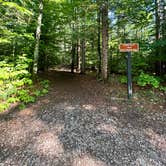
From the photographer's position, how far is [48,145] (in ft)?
17.9

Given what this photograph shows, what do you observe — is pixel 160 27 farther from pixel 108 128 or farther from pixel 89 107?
pixel 108 128

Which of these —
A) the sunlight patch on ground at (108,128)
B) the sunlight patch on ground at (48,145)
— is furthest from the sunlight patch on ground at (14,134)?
the sunlight patch on ground at (108,128)

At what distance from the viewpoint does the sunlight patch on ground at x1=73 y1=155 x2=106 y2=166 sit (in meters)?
4.81

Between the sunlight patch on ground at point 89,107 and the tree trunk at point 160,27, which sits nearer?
the sunlight patch on ground at point 89,107

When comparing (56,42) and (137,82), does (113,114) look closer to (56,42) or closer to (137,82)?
(137,82)

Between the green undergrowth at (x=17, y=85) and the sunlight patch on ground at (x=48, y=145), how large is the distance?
1620 millimetres

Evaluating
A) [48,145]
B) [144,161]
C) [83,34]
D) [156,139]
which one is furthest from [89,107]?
[83,34]

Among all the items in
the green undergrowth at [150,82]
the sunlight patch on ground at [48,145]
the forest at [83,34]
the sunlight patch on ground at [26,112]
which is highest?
the forest at [83,34]

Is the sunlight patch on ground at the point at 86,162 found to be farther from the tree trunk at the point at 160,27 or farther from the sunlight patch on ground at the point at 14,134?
the tree trunk at the point at 160,27

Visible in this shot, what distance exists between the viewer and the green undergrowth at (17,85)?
6241 mm

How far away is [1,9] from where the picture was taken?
20.7 ft

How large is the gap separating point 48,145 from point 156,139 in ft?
9.32

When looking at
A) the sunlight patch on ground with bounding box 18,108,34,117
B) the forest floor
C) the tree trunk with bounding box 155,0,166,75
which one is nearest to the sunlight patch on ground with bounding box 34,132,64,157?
the forest floor

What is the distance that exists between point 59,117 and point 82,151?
182cm
